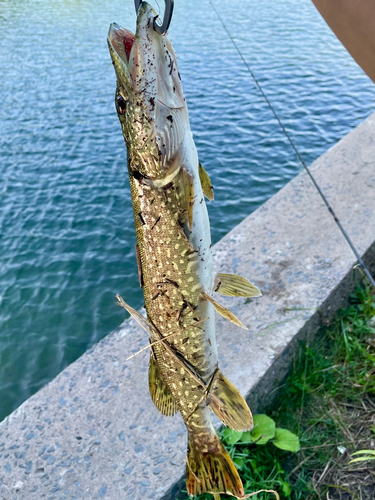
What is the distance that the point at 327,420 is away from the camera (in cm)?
301

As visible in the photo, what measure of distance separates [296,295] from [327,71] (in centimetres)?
855

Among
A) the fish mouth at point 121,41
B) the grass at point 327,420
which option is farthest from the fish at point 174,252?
the grass at point 327,420

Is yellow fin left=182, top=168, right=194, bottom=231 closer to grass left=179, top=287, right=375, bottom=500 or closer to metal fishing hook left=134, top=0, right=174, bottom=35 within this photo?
metal fishing hook left=134, top=0, right=174, bottom=35

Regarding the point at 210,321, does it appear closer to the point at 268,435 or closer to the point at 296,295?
the point at 268,435

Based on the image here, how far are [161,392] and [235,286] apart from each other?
0.59 meters

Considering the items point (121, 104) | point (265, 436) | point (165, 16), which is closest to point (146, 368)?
point (265, 436)

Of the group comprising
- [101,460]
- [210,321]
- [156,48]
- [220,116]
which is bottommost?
[220,116]

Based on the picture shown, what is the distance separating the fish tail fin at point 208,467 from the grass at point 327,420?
2.03 feet

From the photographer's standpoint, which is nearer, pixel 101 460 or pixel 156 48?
pixel 156 48

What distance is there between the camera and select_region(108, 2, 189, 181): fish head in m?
1.41

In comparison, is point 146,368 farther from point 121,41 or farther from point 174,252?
point 121,41

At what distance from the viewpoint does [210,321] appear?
1.86 meters

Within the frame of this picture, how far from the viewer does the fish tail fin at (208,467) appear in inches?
77.5

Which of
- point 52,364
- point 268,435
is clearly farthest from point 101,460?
point 52,364
